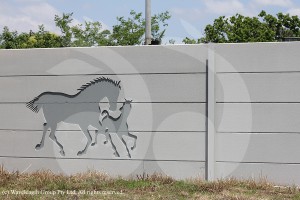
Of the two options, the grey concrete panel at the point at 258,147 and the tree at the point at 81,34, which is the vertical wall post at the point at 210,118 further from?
the tree at the point at 81,34

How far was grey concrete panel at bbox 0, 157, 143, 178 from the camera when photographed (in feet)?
26.5

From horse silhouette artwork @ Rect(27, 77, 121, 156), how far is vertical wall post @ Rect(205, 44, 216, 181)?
148cm

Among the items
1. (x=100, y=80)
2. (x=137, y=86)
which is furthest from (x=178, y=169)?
(x=100, y=80)

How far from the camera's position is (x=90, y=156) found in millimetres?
8234

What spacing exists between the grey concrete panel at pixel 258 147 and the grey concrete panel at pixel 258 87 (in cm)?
55

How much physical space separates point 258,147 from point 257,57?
4.51 feet

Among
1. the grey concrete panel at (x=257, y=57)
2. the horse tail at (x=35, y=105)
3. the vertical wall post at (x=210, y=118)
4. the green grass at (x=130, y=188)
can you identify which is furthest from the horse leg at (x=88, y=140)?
the grey concrete panel at (x=257, y=57)

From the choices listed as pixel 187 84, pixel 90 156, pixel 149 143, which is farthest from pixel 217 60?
pixel 90 156

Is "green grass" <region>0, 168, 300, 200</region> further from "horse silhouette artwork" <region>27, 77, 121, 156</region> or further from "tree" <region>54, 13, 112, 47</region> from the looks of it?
"tree" <region>54, 13, 112, 47</region>

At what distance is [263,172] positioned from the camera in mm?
7645

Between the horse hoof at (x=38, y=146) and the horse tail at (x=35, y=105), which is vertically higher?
the horse tail at (x=35, y=105)

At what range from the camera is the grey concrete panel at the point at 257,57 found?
7.54 metres

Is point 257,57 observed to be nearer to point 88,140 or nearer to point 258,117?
point 258,117

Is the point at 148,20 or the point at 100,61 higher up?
the point at 148,20
